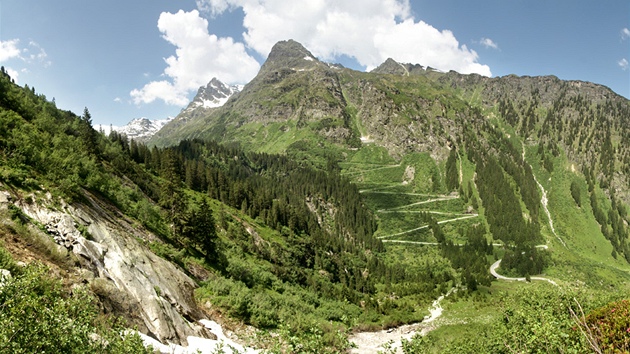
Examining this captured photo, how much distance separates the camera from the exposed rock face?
23281mm

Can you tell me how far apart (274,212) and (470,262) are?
279ft

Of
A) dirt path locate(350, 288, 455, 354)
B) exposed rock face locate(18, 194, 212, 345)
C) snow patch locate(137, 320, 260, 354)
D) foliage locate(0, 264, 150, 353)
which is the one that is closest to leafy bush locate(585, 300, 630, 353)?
snow patch locate(137, 320, 260, 354)

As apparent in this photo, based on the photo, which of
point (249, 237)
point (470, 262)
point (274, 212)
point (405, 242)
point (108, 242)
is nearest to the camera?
point (108, 242)

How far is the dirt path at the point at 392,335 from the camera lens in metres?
52.4

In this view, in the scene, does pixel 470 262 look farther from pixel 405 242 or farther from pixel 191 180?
pixel 191 180

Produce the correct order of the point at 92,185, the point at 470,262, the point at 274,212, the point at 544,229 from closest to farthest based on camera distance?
the point at 92,185
the point at 274,212
the point at 470,262
the point at 544,229

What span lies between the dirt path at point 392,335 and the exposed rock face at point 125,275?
30146 millimetres

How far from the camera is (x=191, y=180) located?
118000mm

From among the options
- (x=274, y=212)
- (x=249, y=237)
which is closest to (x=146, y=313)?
(x=249, y=237)

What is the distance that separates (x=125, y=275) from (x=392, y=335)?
57158 millimetres

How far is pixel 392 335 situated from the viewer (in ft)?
217

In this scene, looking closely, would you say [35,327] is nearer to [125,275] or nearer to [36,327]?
[36,327]

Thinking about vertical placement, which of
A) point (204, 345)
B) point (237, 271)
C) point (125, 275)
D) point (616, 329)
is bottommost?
point (237, 271)

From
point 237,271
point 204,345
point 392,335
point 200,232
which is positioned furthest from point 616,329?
point 392,335
